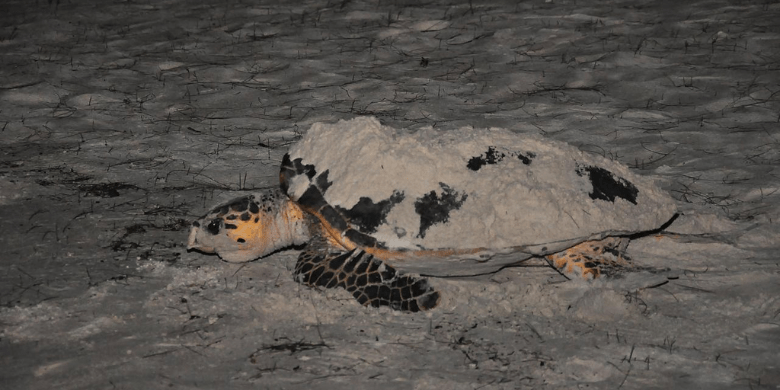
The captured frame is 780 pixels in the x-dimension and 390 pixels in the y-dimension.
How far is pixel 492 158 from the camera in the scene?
3.79 metres

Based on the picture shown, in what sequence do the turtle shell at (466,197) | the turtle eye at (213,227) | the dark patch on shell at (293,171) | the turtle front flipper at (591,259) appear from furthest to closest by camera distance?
the dark patch on shell at (293,171)
the turtle eye at (213,227)
the turtle front flipper at (591,259)
the turtle shell at (466,197)

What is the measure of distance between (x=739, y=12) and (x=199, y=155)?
221 inches

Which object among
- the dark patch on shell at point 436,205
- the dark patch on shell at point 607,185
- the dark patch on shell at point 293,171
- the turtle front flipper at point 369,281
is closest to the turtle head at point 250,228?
the dark patch on shell at point 293,171

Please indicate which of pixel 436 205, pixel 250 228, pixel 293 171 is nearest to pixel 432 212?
pixel 436 205

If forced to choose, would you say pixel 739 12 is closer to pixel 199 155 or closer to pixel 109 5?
pixel 199 155

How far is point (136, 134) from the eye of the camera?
566 centimetres

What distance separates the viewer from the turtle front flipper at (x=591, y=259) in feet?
12.3

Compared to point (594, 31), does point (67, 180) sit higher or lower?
lower

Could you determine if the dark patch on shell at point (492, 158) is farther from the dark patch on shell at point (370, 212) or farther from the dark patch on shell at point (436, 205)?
the dark patch on shell at point (370, 212)

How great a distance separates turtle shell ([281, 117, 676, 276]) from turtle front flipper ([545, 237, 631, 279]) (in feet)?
0.37

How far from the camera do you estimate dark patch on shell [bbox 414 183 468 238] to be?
3.63m

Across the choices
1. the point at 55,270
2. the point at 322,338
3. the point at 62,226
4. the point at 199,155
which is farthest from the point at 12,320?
the point at 199,155

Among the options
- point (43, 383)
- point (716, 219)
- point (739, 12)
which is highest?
point (739, 12)

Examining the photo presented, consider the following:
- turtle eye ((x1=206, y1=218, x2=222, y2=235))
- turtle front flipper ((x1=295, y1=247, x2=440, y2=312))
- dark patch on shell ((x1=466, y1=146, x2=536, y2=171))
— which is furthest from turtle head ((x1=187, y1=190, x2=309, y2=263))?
dark patch on shell ((x1=466, y1=146, x2=536, y2=171))
